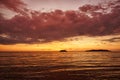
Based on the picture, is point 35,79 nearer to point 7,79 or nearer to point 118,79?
point 7,79

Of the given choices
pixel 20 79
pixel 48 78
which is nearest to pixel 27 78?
pixel 20 79

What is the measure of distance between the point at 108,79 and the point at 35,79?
1292 centimetres

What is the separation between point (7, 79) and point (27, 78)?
362 centimetres

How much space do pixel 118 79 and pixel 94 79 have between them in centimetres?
420

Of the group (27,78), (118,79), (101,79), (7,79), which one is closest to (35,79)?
(27,78)

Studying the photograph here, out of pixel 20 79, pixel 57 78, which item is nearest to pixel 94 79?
pixel 57 78

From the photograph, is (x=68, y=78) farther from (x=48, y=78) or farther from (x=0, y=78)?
(x=0, y=78)

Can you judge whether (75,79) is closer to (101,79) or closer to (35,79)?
(101,79)

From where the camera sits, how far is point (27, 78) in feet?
127

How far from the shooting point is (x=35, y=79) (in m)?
37.6

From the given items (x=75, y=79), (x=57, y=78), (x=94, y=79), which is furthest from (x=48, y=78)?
(x=94, y=79)

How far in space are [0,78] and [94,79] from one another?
55.6 ft

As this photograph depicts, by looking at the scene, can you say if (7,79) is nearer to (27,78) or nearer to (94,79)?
(27,78)

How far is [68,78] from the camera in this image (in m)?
38.8
